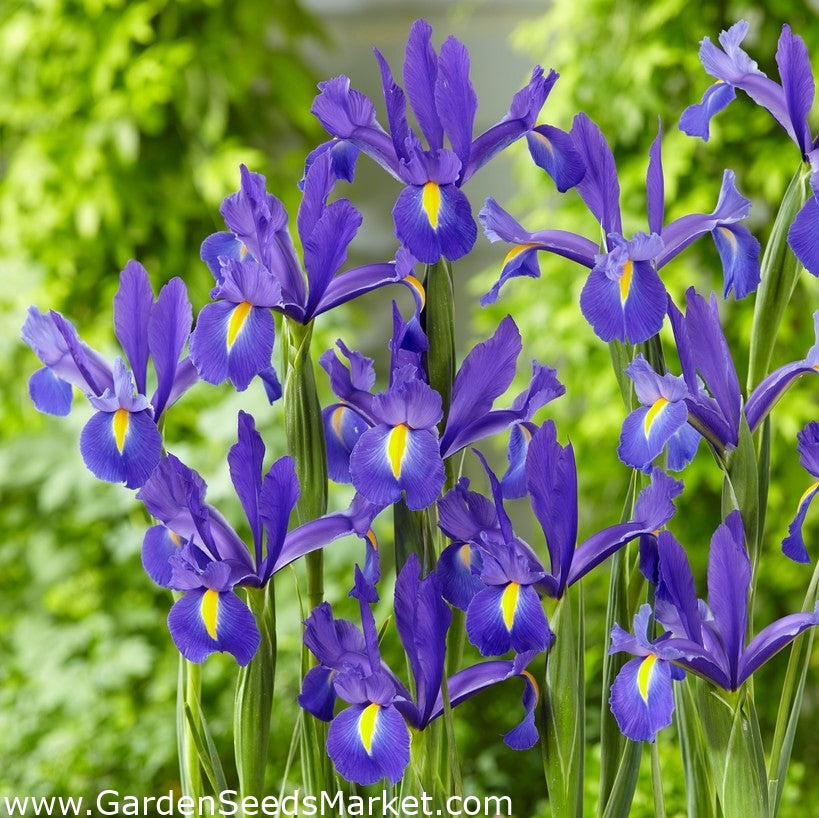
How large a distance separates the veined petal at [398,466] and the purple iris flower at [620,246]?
0.08 metres

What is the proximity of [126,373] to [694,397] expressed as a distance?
0.89ft

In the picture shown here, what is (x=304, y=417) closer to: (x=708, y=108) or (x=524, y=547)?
(x=524, y=547)

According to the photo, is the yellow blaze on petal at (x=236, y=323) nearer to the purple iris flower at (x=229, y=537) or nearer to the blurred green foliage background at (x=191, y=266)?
the purple iris flower at (x=229, y=537)

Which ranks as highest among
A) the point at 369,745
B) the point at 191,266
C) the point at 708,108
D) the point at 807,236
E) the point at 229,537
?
the point at 191,266

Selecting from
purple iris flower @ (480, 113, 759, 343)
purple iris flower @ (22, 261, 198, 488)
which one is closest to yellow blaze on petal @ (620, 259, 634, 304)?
purple iris flower @ (480, 113, 759, 343)

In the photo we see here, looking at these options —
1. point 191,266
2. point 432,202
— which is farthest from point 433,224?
point 191,266

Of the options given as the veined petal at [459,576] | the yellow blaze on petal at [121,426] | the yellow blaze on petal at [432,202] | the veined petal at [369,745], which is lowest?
the veined petal at [369,745]

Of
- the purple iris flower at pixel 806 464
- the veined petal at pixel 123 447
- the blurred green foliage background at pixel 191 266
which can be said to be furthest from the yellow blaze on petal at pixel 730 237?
the blurred green foliage background at pixel 191 266

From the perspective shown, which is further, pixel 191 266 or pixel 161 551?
pixel 191 266

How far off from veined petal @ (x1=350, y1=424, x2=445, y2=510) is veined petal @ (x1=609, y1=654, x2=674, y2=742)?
0.12 meters

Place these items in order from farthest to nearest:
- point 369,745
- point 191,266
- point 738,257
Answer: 1. point 191,266
2. point 738,257
3. point 369,745

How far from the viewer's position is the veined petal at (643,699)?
45cm

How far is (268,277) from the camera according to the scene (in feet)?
1.54

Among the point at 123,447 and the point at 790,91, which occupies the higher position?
the point at 790,91
